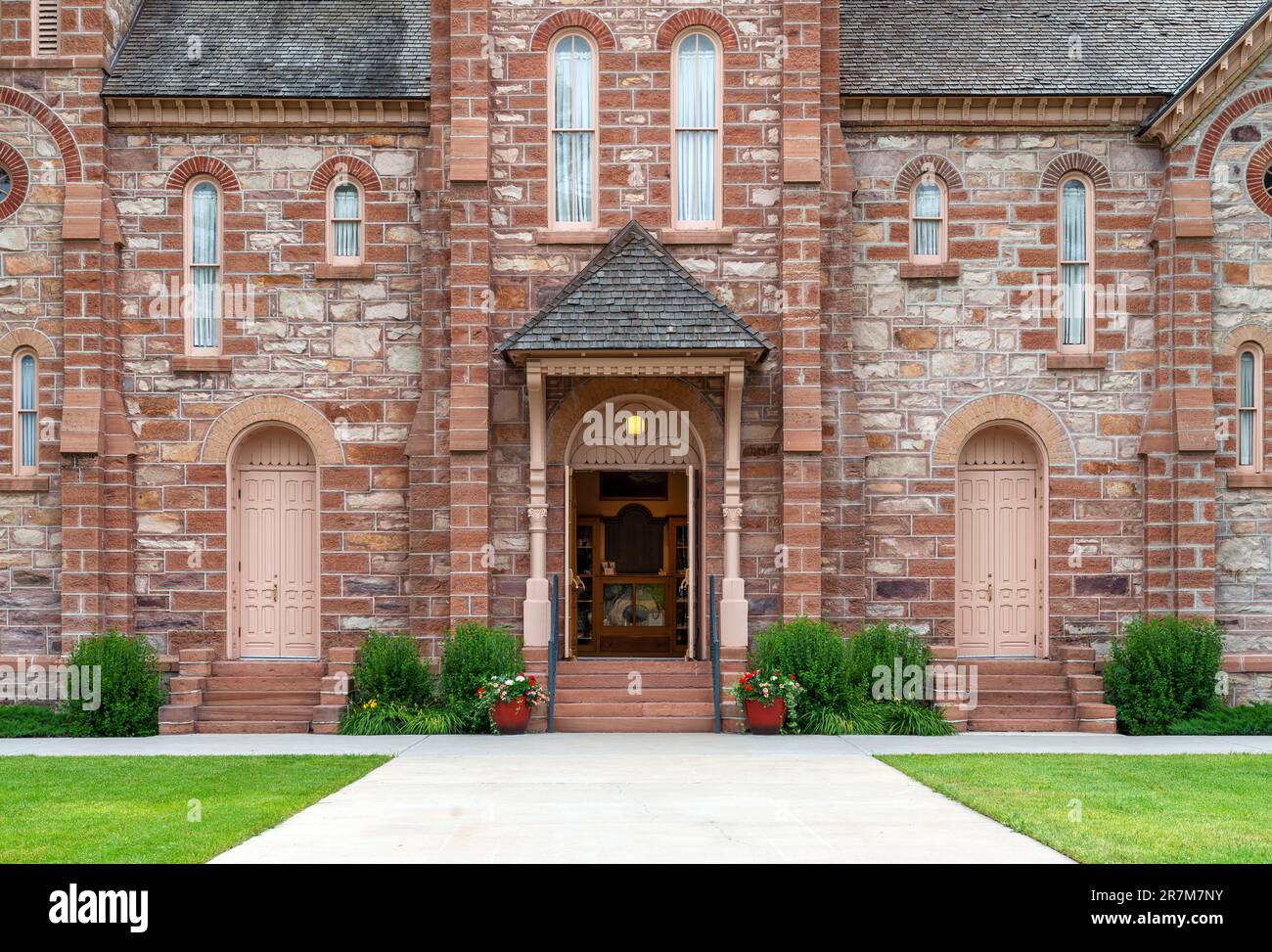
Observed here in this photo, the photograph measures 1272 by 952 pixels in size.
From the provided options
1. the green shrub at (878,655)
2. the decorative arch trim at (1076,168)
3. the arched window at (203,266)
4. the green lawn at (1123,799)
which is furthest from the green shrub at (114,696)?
the decorative arch trim at (1076,168)

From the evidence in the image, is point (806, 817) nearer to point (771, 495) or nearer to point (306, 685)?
point (771, 495)

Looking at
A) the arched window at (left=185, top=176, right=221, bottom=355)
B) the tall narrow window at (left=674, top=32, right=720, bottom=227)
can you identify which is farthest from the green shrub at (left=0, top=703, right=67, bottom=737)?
the tall narrow window at (left=674, top=32, right=720, bottom=227)

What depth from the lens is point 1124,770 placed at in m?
13.5

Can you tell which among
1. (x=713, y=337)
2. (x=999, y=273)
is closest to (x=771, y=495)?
(x=713, y=337)

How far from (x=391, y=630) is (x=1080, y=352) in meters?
9.78

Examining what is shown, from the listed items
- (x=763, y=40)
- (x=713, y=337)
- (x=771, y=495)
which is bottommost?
(x=771, y=495)

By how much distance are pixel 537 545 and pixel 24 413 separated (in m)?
7.01

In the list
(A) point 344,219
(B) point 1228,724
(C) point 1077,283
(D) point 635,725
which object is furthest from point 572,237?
(B) point 1228,724

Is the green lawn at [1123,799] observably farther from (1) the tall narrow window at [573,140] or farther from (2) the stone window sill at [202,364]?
(2) the stone window sill at [202,364]

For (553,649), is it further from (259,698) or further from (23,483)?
(23,483)

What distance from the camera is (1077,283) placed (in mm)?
18844

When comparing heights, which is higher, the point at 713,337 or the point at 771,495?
the point at 713,337

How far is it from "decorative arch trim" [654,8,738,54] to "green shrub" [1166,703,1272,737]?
1017cm

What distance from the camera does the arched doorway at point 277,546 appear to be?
1911cm
